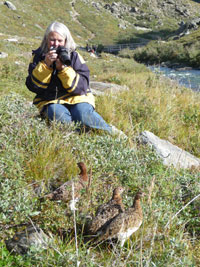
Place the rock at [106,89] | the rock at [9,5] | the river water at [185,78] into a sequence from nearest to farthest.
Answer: the rock at [106,89] → the river water at [185,78] → the rock at [9,5]

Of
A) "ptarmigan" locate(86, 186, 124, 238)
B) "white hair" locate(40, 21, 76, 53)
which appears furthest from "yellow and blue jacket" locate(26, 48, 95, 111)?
"ptarmigan" locate(86, 186, 124, 238)

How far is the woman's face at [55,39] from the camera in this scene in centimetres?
368

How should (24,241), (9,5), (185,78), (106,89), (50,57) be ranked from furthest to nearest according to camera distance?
(9,5), (185,78), (106,89), (50,57), (24,241)

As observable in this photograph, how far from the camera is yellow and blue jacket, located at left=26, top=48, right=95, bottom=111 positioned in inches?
144

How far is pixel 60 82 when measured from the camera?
12.8 ft

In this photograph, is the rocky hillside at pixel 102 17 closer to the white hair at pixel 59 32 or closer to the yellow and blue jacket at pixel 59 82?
the white hair at pixel 59 32

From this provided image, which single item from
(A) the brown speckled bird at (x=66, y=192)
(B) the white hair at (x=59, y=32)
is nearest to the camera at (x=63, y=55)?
(B) the white hair at (x=59, y=32)

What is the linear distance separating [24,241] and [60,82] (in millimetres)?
2559

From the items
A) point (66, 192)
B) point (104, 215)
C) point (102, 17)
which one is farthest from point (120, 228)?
point (102, 17)

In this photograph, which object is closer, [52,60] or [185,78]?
[52,60]

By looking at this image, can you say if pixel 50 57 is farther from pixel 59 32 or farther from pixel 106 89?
pixel 106 89

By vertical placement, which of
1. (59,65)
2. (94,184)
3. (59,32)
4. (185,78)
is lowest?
(185,78)

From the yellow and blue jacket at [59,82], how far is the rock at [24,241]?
6.82 ft

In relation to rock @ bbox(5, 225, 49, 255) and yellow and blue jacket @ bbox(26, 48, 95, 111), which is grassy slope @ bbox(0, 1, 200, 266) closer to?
rock @ bbox(5, 225, 49, 255)
